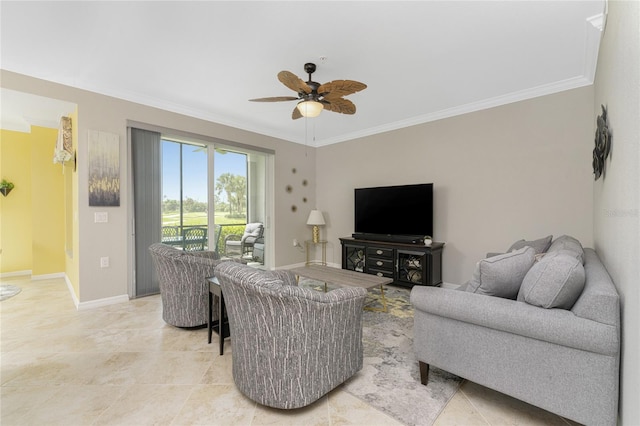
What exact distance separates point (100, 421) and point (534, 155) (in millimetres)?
4668

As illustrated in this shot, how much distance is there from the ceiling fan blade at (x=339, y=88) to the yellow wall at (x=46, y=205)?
196 inches

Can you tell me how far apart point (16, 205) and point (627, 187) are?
290 inches

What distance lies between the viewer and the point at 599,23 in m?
2.16

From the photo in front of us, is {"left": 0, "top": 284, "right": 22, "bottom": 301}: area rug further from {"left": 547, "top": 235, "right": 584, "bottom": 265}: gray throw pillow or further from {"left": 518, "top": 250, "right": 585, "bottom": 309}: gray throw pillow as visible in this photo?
{"left": 547, "top": 235, "right": 584, "bottom": 265}: gray throw pillow

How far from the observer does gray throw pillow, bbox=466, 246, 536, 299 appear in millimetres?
1676

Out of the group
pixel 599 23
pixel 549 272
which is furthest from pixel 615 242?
pixel 599 23

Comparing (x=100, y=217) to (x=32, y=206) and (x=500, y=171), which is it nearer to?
(x=32, y=206)

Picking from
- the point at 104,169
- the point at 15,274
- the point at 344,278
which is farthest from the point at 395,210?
the point at 15,274

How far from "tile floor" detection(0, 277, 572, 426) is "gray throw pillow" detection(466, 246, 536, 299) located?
2.30 ft

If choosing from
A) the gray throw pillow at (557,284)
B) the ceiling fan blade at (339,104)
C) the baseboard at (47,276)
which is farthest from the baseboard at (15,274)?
the gray throw pillow at (557,284)

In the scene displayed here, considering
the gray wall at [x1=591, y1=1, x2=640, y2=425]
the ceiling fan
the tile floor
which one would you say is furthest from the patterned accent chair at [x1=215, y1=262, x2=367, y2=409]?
the ceiling fan

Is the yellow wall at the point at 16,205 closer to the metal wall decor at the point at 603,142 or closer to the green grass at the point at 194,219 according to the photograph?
the green grass at the point at 194,219

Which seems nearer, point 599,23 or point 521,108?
point 599,23

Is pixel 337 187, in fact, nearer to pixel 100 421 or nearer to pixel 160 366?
pixel 160 366
